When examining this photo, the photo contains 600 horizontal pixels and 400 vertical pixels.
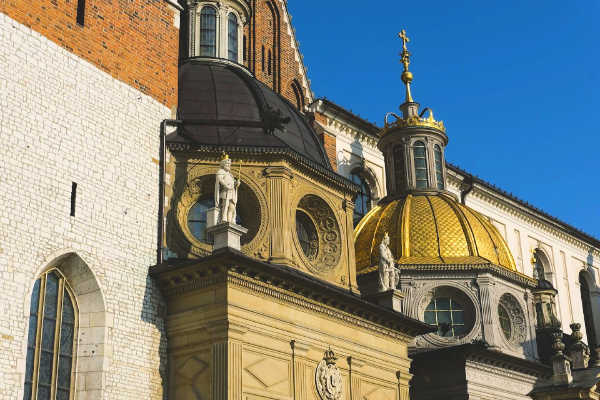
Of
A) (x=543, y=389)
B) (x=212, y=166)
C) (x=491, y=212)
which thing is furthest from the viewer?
(x=491, y=212)

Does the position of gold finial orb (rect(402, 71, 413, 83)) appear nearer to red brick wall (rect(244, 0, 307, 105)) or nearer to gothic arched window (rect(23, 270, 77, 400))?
red brick wall (rect(244, 0, 307, 105))

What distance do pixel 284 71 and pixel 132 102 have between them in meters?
10.8

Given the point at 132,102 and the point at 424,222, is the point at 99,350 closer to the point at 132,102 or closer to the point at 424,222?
the point at 132,102

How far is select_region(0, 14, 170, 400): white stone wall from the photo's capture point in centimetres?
1512

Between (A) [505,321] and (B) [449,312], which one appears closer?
(B) [449,312]

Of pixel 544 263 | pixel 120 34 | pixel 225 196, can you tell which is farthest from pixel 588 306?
pixel 120 34

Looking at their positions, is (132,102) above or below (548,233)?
below

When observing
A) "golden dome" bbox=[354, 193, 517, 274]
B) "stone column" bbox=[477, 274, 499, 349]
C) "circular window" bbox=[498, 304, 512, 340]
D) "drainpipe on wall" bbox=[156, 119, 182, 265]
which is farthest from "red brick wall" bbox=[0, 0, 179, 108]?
"circular window" bbox=[498, 304, 512, 340]

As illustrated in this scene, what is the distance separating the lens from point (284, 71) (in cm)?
2834

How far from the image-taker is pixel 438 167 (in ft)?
103

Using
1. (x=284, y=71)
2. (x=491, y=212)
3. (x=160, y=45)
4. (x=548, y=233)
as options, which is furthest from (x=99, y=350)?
(x=548, y=233)

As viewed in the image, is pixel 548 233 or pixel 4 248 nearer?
pixel 4 248

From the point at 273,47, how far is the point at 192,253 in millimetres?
11658

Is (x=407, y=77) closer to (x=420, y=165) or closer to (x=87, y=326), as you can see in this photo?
(x=420, y=165)
